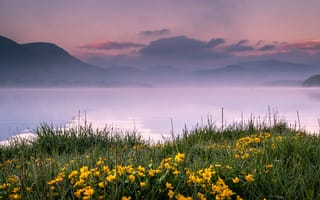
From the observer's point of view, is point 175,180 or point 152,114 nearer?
point 175,180

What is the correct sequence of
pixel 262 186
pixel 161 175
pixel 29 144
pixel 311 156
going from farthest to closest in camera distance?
pixel 29 144 < pixel 311 156 < pixel 262 186 < pixel 161 175

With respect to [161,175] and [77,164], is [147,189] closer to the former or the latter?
[161,175]

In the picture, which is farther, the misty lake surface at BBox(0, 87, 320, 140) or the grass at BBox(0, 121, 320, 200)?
the misty lake surface at BBox(0, 87, 320, 140)

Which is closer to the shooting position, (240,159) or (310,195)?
(310,195)

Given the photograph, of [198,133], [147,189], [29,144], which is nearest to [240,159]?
[147,189]

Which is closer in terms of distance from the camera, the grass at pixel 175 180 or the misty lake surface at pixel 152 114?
the grass at pixel 175 180

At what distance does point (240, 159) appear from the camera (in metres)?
5.99

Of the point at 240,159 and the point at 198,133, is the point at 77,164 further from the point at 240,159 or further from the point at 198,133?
the point at 198,133

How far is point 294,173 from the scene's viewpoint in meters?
5.64

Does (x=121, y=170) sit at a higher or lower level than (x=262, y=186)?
higher

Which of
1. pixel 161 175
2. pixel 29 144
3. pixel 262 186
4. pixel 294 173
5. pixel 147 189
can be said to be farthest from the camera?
pixel 29 144

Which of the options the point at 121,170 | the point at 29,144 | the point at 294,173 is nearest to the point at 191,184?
the point at 121,170

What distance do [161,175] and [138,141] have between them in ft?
21.8

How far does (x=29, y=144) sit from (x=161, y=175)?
24.1 feet
